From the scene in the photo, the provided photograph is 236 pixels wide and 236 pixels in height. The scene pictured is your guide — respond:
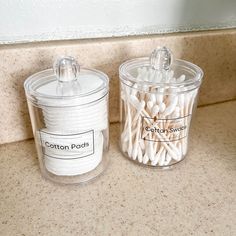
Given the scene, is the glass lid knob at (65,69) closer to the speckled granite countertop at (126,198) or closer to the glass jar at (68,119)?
the glass jar at (68,119)

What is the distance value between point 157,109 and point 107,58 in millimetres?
113

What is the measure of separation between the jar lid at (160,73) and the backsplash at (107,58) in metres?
0.03

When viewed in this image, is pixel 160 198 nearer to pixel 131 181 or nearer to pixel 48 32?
pixel 131 181

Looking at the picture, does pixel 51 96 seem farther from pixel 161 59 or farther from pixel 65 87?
pixel 161 59

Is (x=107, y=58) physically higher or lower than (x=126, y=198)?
higher

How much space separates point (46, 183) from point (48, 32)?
0.61 feet

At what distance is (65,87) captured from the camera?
1.11 ft

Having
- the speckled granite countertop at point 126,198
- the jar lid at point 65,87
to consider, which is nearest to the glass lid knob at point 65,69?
the jar lid at point 65,87

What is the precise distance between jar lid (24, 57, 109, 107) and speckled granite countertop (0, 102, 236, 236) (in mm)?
101

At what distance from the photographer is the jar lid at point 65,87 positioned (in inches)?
12.5

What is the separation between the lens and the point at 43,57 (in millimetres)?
382

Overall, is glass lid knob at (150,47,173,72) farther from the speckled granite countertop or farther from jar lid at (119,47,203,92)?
the speckled granite countertop

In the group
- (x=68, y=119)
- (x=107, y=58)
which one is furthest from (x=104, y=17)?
(x=68, y=119)

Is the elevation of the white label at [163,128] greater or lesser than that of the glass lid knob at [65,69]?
lesser
